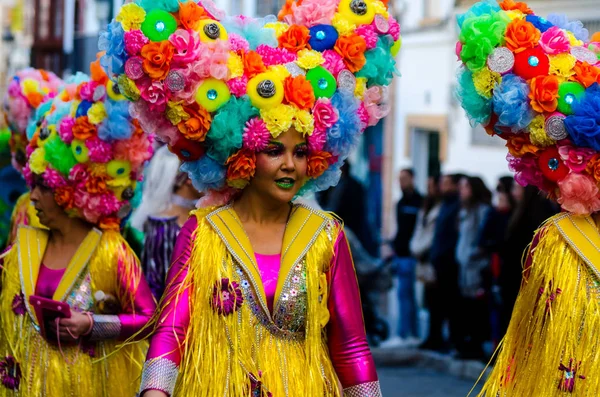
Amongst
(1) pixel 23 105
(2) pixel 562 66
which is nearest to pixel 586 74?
(2) pixel 562 66

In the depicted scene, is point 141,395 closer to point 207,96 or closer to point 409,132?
point 207,96

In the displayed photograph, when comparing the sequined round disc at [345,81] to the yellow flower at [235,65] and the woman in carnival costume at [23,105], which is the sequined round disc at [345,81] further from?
the woman in carnival costume at [23,105]

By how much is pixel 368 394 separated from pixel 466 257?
220 inches

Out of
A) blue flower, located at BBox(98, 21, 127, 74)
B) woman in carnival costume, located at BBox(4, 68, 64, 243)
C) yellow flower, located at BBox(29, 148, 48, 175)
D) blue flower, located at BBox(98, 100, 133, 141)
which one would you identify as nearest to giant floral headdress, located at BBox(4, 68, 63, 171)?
woman in carnival costume, located at BBox(4, 68, 64, 243)

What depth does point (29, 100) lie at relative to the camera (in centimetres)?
670

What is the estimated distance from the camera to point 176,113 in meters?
4.13

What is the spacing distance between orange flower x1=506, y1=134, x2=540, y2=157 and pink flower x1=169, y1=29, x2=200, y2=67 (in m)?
1.24

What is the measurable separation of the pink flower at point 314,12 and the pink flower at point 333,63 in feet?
0.47

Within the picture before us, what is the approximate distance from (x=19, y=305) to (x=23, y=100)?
1834 millimetres

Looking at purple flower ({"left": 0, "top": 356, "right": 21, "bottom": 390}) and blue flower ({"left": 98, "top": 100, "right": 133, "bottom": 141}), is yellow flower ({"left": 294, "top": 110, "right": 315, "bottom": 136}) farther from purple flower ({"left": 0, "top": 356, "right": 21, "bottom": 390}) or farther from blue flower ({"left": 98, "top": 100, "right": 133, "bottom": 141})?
purple flower ({"left": 0, "top": 356, "right": 21, "bottom": 390})

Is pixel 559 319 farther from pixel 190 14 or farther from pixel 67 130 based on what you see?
pixel 67 130

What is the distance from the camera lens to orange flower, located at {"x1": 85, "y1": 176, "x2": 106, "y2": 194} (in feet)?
17.2

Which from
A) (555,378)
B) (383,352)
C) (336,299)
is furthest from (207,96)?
(383,352)

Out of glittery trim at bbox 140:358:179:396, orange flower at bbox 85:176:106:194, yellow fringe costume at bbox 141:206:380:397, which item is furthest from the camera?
orange flower at bbox 85:176:106:194
